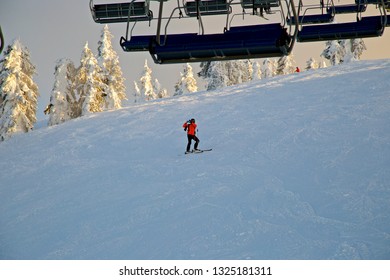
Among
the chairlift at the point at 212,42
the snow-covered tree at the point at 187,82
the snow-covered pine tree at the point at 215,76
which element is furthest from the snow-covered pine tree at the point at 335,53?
the chairlift at the point at 212,42

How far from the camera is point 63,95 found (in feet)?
145

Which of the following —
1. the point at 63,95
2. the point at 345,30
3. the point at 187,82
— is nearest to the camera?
the point at 345,30

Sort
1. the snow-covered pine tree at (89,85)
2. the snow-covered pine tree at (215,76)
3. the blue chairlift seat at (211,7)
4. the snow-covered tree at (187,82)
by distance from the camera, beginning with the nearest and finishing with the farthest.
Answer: the blue chairlift seat at (211,7) → the snow-covered pine tree at (89,85) → the snow-covered pine tree at (215,76) → the snow-covered tree at (187,82)

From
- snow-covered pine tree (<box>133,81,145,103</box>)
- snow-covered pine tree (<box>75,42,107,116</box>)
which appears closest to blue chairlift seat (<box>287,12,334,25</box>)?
snow-covered pine tree (<box>75,42,107,116</box>)

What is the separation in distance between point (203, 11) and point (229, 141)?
24.5ft

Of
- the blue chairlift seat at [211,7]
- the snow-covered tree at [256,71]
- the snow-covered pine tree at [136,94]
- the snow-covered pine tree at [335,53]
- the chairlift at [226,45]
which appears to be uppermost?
the blue chairlift seat at [211,7]

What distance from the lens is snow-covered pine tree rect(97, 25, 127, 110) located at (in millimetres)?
46662

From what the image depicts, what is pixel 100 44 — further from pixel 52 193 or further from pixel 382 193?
pixel 382 193

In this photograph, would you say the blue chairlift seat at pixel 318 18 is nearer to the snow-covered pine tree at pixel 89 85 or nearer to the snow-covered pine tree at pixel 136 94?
the snow-covered pine tree at pixel 89 85

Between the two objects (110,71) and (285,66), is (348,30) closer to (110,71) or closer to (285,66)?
(110,71)

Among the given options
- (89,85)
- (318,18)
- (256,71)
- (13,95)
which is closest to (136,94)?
(256,71)

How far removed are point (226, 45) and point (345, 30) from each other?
11.7ft

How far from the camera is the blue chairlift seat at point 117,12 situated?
1061cm

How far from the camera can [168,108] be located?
26328 mm
